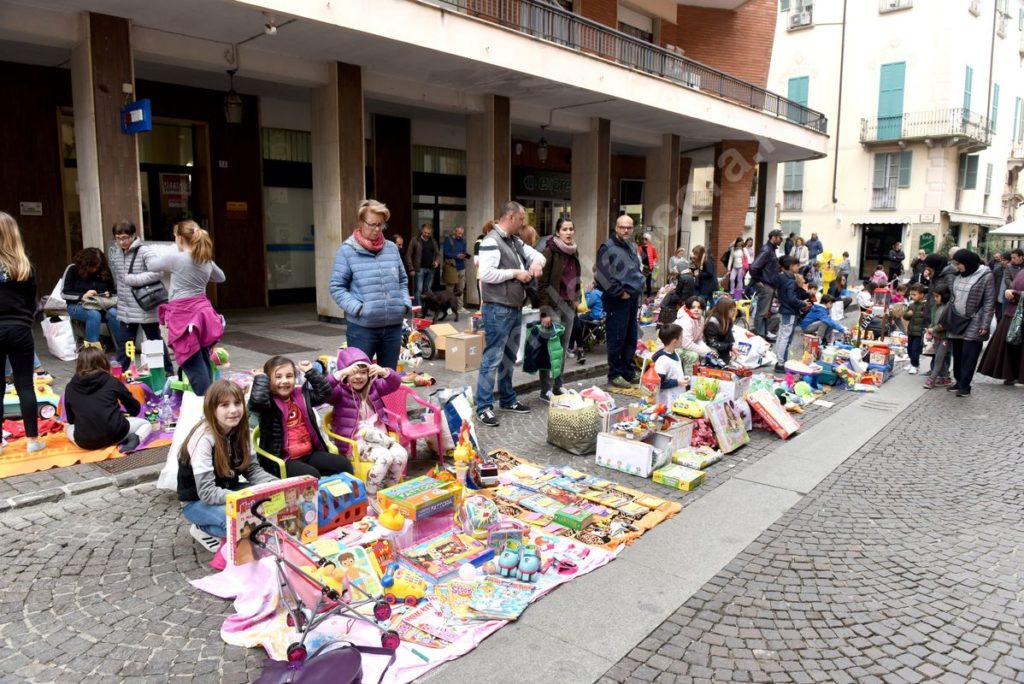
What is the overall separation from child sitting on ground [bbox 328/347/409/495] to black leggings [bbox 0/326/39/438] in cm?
249

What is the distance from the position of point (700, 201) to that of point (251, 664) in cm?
4056

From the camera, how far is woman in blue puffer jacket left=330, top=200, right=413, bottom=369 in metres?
5.91

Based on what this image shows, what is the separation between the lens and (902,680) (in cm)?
324

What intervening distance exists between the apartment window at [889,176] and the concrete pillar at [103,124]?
34165 mm

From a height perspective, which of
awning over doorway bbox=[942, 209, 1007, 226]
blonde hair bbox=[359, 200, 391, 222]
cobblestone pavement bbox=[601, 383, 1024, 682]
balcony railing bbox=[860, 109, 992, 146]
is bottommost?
cobblestone pavement bbox=[601, 383, 1024, 682]

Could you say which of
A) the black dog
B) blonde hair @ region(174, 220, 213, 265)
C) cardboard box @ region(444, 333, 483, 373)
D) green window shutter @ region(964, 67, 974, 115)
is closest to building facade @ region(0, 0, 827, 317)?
the black dog

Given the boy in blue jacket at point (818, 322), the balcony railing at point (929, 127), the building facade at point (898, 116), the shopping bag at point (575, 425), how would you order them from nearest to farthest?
the shopping bag at point (575, 425) < the boy in blue jacket at point (818, 322) < the balcony railing at point (929, 127) < the building facade at point (898, 116)

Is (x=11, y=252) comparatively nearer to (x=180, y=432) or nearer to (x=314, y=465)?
(x=180, y=432)

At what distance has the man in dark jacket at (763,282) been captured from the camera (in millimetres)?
10945

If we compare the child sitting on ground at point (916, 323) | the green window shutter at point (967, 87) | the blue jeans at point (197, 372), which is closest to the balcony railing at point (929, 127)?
the green window shutter at point (967, 87)

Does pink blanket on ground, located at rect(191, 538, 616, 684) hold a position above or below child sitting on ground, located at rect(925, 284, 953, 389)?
below

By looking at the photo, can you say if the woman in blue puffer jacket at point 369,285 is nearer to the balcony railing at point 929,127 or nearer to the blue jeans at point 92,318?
the blue jeans at point 92,318

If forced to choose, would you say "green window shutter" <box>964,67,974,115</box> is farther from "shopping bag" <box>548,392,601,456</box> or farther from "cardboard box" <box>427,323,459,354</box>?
"shopping bag" <box>548,392,601,456</box>

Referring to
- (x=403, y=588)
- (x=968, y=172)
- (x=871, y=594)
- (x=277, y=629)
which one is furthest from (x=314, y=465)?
(x=968, y=172)
